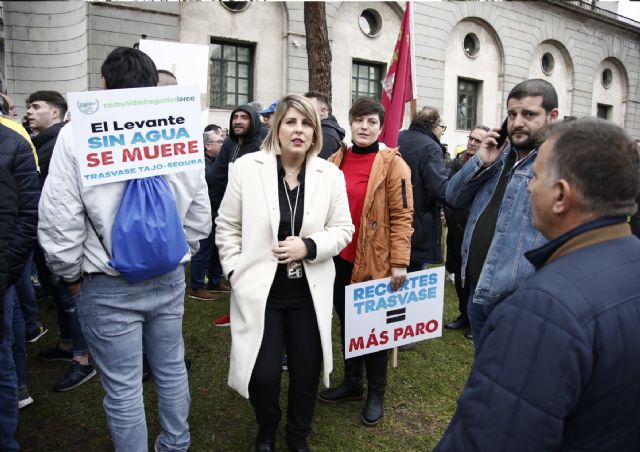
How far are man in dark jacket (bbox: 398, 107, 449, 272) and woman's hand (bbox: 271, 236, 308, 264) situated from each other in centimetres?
165

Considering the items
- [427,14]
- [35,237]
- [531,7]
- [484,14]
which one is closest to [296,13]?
A: [427,14]

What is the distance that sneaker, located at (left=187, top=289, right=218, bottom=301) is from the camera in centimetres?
577

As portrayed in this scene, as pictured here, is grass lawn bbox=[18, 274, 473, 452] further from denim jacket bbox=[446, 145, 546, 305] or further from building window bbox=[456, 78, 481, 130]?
building window bbox=[456, 78, 481, 130]

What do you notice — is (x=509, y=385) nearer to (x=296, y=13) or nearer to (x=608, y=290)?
(x=608, y=290)

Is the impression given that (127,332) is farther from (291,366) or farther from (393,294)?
(393,294)

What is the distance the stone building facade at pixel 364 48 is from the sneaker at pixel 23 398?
29.3 ft

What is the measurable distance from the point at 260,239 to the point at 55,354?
2.63 meters

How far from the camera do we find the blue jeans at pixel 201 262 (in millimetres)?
5742

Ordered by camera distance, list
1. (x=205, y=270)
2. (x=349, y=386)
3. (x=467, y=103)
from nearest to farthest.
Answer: (x=349, y=386), (x=205, y=270), (x=467, y=103)

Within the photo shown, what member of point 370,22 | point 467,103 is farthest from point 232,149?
point 467,103

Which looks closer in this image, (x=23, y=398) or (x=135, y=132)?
(x=135, y=132)

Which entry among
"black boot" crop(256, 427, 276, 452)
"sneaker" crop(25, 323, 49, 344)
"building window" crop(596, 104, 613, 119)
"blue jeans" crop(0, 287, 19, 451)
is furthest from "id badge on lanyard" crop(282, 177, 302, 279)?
"building window" crop(596, 104, 613, 119)

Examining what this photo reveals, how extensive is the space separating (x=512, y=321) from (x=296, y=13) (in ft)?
52.2

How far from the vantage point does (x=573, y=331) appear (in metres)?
1.06
